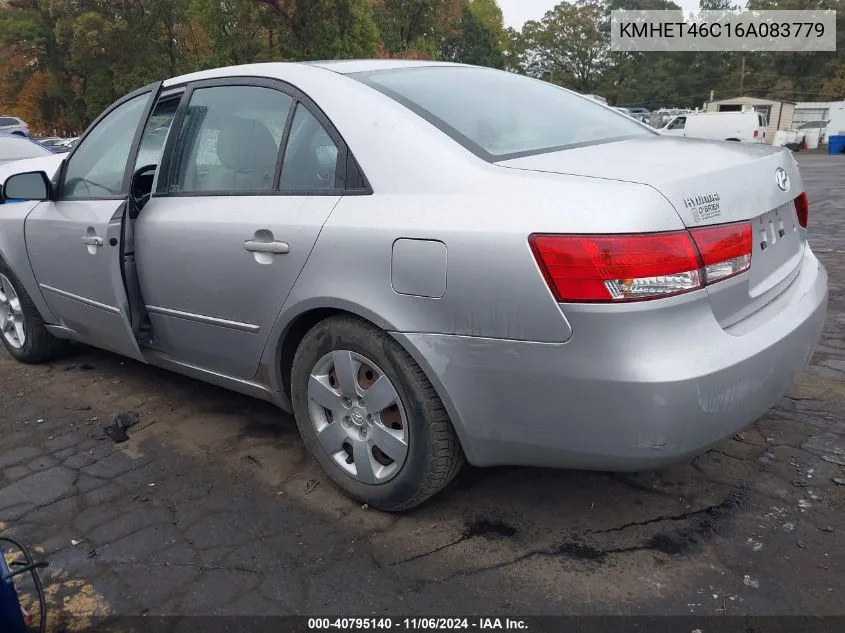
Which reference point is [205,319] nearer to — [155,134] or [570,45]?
[155,134]

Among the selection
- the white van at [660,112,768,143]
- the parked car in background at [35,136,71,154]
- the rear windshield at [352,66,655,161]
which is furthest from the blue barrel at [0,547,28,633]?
the white van at [660,112,768,143]

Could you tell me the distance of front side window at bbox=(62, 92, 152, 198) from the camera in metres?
3.45

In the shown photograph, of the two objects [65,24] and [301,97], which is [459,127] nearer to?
[301,97]

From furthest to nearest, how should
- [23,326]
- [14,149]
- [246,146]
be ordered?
[14,149] < [23,326] < [246,146]

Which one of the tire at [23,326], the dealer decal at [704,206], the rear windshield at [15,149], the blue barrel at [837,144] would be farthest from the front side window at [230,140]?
the blue barrel at [837,144]

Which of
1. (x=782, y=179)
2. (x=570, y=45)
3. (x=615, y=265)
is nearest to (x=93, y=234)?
(x=615, y=265)

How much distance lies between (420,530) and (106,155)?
2.52 metres

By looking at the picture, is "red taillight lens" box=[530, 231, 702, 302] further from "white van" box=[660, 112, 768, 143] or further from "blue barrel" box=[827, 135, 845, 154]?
"blue barrel" box=[827, 135, 845, 154]

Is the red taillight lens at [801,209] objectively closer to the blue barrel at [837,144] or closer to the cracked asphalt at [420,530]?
the cracked asphalt at [420,530]

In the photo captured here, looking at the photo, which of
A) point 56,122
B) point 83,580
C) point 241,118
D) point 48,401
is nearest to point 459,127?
point 241,118

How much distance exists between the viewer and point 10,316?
14.7ft

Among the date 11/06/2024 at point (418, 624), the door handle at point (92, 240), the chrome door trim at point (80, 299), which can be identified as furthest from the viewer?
the chrome door trim at point (80, 299)

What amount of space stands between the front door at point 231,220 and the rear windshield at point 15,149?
25.4 ft

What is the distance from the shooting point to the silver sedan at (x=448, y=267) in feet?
6.44
